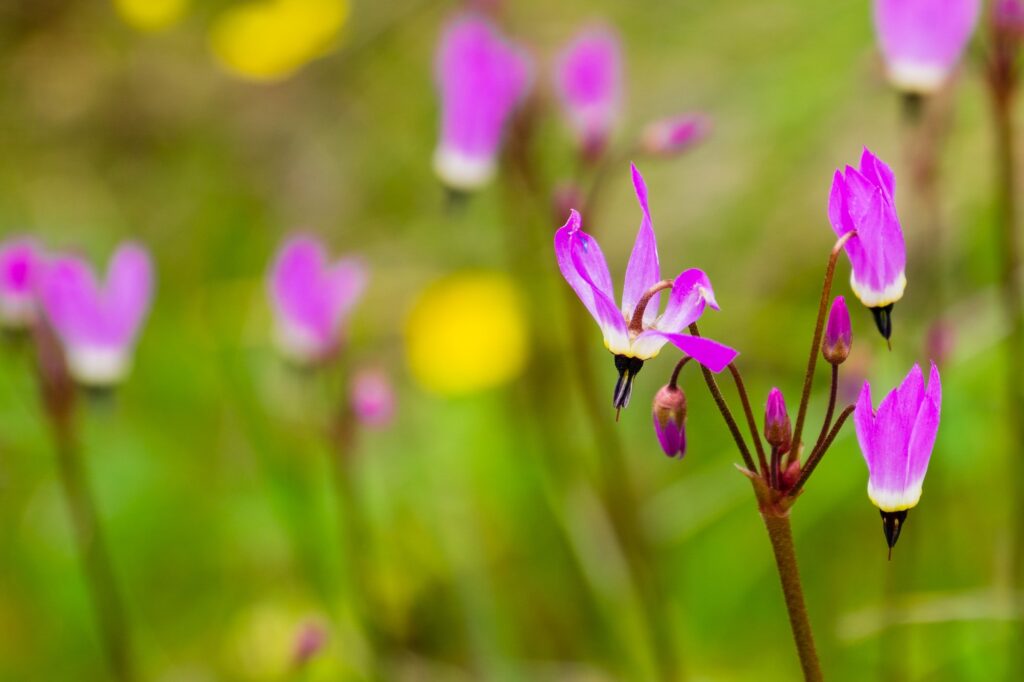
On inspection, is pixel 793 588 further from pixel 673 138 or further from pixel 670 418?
pixel 673 138

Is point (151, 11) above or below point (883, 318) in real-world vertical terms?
above

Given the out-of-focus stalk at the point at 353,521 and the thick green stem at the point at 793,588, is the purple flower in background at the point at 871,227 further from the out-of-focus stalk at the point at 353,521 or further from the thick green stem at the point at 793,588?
the out-of-focus stalk at the point at 353,521

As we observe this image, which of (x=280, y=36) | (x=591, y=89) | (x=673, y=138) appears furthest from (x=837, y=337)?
(x=280, y=36)

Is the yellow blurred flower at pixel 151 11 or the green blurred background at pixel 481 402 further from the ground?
the yellow blurred flower at pixel 151 11

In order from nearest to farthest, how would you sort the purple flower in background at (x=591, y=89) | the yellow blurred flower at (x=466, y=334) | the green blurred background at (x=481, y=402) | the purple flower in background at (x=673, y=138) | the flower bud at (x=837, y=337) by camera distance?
the flower bud at (x=837, y=337)
the purple flower in background at (x=673, y=138)
the purple flower in background at (x=591, y=89)
the green blurred background at (x=481, y=402)
the yellow blurred flower at (x=466, y=334)

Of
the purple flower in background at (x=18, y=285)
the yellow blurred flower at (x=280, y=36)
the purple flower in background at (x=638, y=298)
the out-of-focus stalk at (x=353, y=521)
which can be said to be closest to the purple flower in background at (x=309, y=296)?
the out-of-focus stalk at (x=353, y=521)

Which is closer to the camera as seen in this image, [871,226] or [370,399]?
[871,226]
